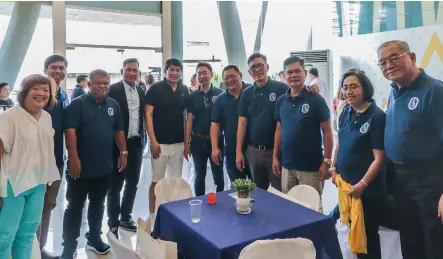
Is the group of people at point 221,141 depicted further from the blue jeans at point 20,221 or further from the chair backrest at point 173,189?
the chair backrest at point 173,189

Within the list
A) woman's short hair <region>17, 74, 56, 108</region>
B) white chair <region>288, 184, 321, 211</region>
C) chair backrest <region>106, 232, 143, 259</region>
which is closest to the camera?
Answer: chair backrest <region>106, 232, 143, 259</region>

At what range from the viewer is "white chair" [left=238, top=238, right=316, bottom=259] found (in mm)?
1420

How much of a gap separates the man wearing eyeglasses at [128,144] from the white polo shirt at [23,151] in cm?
85

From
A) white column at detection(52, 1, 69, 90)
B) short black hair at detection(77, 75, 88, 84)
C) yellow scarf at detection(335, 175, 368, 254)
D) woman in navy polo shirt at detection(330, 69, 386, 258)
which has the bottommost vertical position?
yellow scarf at detection(335, 175, 368, 254)

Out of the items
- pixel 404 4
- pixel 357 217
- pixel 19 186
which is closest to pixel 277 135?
pixel 357 217

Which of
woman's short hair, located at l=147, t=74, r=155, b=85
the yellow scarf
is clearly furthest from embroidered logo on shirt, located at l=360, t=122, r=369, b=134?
woman's short hair, located at l=147, t=74, r=155, b=85

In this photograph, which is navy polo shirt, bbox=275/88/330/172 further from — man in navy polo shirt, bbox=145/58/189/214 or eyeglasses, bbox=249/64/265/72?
man in navy polo shirt, bbox=145/58/189/214

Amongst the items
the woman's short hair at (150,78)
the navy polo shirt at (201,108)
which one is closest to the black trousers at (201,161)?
the navy polo shirt at (201,108)

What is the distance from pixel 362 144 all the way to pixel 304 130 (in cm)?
55

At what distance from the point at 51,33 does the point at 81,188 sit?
259cm

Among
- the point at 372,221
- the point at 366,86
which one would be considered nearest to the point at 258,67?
the point at 366,86

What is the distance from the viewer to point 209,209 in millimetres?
2070

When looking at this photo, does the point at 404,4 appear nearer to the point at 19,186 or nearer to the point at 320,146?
the point at 320,146

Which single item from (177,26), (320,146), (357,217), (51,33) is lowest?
(357,217)
